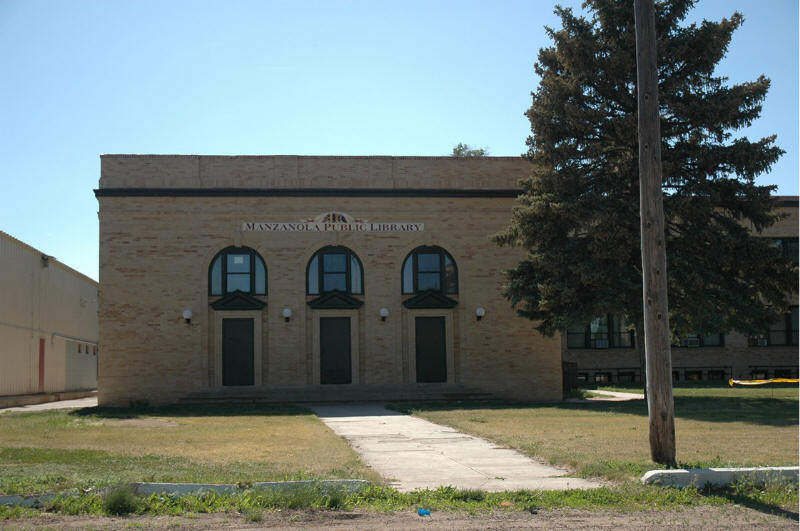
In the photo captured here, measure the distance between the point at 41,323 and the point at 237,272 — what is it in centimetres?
1338

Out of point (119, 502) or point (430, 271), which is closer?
point (119, 502)

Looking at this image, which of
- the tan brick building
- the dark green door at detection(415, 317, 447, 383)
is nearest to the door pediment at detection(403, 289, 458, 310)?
the tan brick building

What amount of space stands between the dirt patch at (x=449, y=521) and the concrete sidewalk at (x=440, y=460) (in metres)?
1.41

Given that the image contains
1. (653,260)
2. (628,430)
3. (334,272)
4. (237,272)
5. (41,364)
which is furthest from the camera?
(41,364)

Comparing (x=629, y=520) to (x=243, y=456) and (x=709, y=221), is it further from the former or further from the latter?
(x=709, y=221)

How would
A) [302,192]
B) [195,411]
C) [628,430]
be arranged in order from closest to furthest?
[628,430]
[195,411]
[302,192]

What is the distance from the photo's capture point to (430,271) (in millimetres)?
29297

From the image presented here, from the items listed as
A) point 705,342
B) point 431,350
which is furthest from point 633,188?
point 705,342

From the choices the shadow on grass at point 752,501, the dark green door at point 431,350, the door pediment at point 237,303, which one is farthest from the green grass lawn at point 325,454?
the dark green door at point 431,350

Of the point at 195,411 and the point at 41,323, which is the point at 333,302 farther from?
the point at 41,323

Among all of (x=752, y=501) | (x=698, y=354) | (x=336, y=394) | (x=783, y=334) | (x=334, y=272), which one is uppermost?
(x=334, y=272)

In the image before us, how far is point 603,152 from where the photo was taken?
24.8m

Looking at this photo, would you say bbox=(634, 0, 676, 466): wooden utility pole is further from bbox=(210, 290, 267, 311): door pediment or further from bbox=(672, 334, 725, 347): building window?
bbox=(672, 334, 725, 347): building window

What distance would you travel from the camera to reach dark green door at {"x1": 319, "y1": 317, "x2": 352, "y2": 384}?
93.8ft
